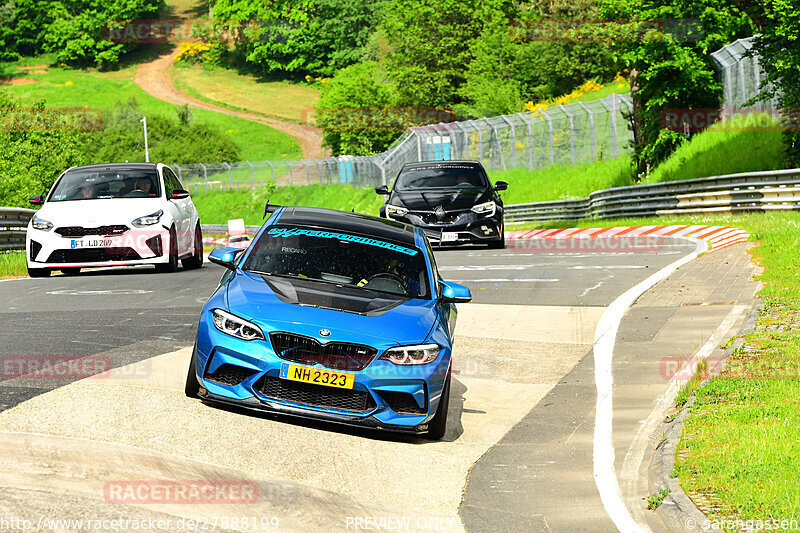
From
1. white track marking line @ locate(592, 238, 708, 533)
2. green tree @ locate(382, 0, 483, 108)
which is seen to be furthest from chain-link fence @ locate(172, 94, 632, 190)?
white track marking line @ locate(592, 238, 708, 533)

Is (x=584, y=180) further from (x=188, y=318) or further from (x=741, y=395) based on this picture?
(x=741, y=395)

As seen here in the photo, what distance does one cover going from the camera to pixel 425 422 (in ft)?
25.3

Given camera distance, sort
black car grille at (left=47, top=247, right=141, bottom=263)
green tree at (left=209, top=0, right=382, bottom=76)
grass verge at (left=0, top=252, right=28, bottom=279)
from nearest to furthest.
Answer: black car grille at (left=47, top=247, right=141, bottom=263)
grass verge at (left=0, top=252, right=28, bottom=279)
green tree at (left=209, top=0, right=382, bottom=76)

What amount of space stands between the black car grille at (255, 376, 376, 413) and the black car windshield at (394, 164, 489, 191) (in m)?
15.9

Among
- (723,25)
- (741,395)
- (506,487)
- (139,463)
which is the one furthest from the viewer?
(723,25)

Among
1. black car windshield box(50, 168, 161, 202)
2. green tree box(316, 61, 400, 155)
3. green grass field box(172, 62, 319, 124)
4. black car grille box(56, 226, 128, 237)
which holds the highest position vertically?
black car windshield box(50, 168, 161, 202)

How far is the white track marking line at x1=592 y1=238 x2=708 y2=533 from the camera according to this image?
6.35 meters

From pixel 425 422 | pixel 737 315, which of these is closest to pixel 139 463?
pixel 425 422

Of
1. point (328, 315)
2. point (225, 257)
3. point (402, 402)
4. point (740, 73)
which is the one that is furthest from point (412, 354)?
point (740, 73)

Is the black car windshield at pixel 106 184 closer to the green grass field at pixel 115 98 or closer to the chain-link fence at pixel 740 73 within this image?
the chain-link fence at pixel 740 73

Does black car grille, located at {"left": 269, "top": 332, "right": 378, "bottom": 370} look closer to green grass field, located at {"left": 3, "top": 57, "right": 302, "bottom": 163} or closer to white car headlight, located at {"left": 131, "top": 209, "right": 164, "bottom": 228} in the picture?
white car headlight, located at {"left": 131, "top": 209, "right": 164, "bottom": 228}

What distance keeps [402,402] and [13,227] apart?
17.4 meters

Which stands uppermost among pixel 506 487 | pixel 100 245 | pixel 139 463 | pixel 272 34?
pixel 139 463

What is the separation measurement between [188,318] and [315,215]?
3491mm
